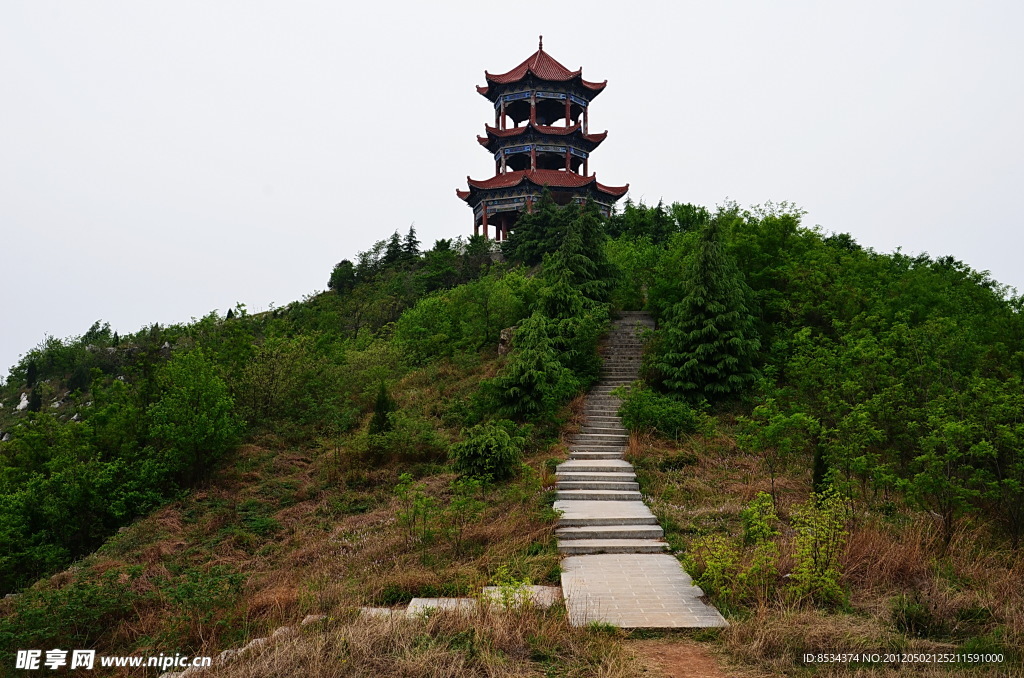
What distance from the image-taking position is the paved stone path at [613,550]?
542cm

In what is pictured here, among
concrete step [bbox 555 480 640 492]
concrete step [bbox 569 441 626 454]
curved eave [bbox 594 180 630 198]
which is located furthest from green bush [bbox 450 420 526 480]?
curved eave [bbox 594 180 630 198]

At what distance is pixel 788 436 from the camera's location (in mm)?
8828

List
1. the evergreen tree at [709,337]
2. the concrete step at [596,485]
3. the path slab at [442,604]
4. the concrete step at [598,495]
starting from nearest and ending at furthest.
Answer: the path slab at [442,604] < the concrete step at [598,495] < the concrete step at [596,485] < the evergreen tree at [709,337]

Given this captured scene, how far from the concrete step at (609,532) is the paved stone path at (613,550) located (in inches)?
0.5

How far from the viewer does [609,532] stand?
7824 mm

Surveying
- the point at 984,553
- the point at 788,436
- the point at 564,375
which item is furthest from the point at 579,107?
the point at 984,553

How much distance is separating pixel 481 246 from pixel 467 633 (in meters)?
27.8

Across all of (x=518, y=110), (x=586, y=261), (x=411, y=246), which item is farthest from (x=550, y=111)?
(x=586, y=261)

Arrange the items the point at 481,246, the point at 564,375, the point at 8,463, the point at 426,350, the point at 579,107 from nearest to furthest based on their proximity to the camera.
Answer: the point at 8,463, the point at 564,375, the point at 426,350, the point at 481,246, the point at 579,107

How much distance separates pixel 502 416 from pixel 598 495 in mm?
3981

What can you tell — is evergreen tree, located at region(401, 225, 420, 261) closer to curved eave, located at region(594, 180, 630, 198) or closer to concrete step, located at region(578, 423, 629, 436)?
curved eave, located at region(594, 180, 630, 198)

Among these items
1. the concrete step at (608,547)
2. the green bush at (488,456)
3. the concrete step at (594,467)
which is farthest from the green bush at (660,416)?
the concrete step at (608,547)

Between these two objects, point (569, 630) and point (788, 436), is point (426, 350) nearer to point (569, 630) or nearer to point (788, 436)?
point (788, 436)

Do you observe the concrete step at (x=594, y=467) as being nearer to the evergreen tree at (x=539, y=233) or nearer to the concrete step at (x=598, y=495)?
the concrete step at (x=598, y=495)
